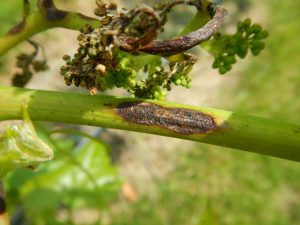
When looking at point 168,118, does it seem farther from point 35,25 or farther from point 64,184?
point 64,184

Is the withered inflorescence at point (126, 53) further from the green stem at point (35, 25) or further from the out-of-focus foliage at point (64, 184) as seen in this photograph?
the out-of-focus foliage at point (64, 184)

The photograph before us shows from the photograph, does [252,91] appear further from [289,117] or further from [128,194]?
[128,194]

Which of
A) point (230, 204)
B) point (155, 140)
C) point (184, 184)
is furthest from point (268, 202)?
point (155, 140)

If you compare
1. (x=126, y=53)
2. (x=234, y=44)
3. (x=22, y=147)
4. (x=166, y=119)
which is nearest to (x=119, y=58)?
(x=126, y=53)

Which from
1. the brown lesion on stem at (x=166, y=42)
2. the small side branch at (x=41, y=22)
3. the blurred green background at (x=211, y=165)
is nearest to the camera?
the brown lesion on stem at (x=166, y=42)

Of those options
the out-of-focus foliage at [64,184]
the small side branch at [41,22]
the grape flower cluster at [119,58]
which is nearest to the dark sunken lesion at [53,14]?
the small side branch at [41,22]

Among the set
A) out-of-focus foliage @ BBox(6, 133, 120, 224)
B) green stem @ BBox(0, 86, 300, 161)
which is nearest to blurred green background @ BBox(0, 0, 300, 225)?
out-of-focus foliage @ BBox(6, 133, 120, 224)
